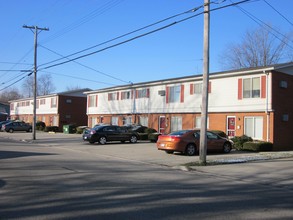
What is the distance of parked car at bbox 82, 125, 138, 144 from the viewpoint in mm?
27531

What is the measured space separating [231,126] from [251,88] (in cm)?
335

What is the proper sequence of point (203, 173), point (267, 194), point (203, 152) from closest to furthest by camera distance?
1. point (267, 194)
2. point (203, 173)
3. point (203, 152)

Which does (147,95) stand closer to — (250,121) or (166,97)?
(166,97)

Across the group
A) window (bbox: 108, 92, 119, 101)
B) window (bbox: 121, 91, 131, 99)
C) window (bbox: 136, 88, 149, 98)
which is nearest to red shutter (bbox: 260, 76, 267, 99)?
window (bbox: 136, 88, 149, 98)

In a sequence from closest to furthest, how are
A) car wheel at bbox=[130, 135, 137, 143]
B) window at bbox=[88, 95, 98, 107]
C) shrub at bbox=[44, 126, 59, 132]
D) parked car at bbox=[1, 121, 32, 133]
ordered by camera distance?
car wheel at bbox=[130, 135, 137, 143]
window at bbox=[88, 95, 98, 107]
parked car at bbox=[1, 121, 32, 133]
shrub at bbox=[44, 126, 59, 132]

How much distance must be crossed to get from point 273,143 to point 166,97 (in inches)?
489

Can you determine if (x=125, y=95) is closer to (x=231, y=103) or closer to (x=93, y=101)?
(x=93, y=101)

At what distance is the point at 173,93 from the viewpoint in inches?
1357

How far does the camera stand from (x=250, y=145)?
77.8 feet

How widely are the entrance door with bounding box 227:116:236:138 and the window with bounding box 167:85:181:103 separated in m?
6.36

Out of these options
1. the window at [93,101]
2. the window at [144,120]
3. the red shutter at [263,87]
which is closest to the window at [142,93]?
the window at [144,120]

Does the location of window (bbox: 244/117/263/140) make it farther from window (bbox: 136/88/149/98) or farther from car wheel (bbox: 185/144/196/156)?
window (bbox: 136/88/149/98)

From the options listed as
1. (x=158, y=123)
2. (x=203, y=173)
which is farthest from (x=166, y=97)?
(x=203, y=173)

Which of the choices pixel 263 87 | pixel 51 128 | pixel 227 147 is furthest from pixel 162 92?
pixel 51 128
